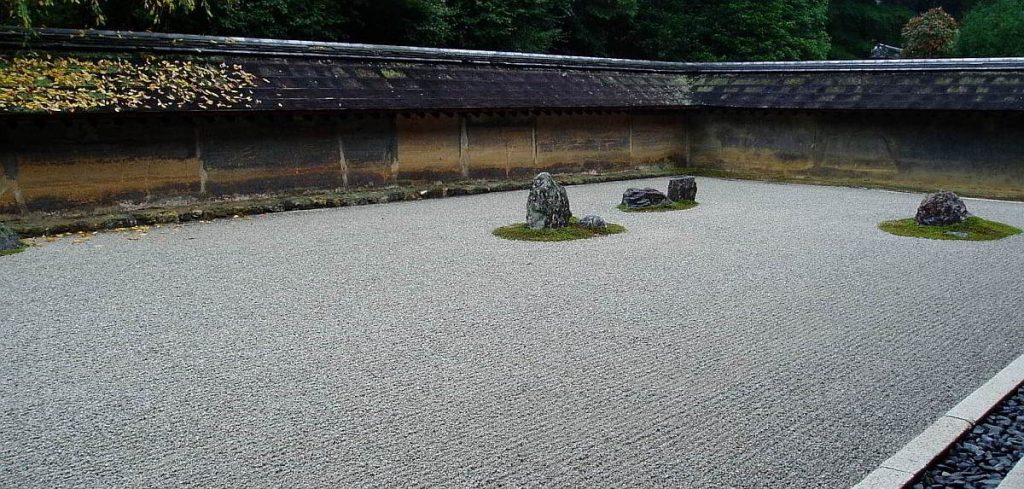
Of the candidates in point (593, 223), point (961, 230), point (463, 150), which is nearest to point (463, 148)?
point (463, 150)

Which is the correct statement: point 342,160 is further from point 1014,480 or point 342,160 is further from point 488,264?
point 1014,480

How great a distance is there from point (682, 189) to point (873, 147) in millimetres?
5836

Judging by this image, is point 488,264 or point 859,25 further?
point 859,25

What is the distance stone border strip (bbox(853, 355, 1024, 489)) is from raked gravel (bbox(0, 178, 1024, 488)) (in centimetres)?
14

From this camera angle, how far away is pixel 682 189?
43.4 feet

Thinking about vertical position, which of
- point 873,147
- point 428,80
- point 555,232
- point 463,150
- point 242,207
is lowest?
point 555,232

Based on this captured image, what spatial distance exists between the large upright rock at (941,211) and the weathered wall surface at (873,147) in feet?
16.4

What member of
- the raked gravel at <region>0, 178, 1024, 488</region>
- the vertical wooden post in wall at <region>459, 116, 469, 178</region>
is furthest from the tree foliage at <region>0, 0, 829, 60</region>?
the raked gravel at <region>0, 178, 1024, 488</region>

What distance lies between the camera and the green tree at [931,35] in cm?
3262

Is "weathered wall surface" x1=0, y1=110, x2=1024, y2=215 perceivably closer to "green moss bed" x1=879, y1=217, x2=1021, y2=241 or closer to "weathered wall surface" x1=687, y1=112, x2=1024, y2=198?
"weathered wall surface" x1=687, y1=112, x2=1024, y2=198

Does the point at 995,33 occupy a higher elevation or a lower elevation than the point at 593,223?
higher

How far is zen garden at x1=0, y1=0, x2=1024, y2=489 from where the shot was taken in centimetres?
409

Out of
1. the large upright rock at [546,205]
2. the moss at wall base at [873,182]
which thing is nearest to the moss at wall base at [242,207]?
the moss at wall base at [873,182]

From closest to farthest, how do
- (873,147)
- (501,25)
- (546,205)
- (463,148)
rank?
(546,205)
(463,148)
(873,147)
(501,25)
